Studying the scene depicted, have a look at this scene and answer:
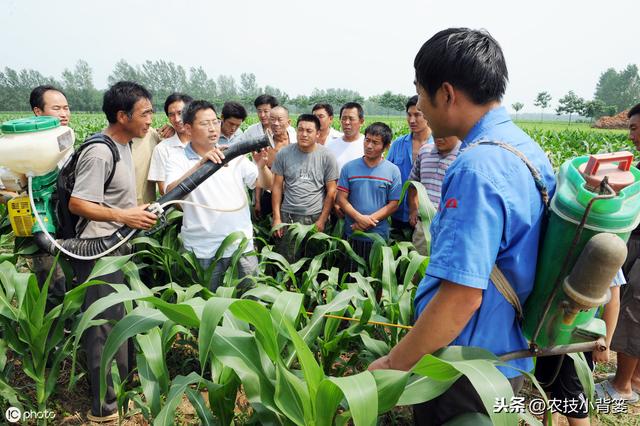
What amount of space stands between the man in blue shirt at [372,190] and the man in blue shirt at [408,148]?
8.7 inches

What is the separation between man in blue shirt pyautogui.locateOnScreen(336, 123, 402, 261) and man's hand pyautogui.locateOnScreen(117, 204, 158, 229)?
1.61 metres

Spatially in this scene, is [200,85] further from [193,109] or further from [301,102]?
[193,109]

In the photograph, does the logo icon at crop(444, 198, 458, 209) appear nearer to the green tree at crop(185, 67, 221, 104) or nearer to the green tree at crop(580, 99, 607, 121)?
the green tree at crop(580, 99, 607, 121)

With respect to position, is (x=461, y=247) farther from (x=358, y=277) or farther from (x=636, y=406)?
(x=636, y=406)

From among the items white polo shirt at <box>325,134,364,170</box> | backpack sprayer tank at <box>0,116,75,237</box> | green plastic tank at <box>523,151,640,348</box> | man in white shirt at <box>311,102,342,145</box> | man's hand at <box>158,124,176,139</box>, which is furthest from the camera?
man in white shirt at <box>311,102,342,145</box>

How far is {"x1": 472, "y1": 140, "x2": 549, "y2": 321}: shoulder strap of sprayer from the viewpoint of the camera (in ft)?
3.33

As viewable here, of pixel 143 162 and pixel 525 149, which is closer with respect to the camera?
pixel 525 149

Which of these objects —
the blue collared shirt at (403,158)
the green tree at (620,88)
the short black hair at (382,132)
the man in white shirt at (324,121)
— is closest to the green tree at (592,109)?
the green tree at (620,88)

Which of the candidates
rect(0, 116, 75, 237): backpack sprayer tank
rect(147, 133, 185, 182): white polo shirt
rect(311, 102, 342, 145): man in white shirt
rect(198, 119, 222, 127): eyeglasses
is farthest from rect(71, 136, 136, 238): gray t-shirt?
rect(311, 102, 342, 145): man in white shirt

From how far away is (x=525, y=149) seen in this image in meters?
1.06

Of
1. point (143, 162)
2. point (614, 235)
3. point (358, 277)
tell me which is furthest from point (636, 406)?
point (143, 162)

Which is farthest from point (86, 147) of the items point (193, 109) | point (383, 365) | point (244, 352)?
point (383, 365)

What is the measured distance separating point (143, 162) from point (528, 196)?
3.17 m

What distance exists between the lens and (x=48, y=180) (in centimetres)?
217
